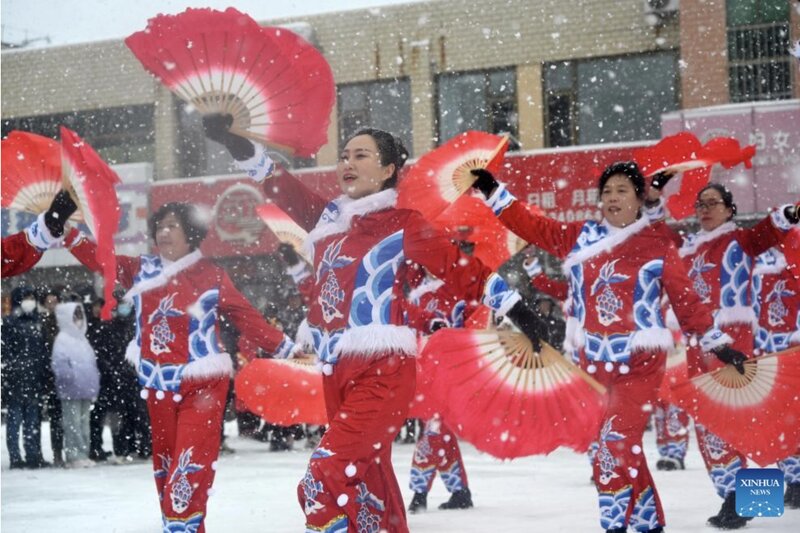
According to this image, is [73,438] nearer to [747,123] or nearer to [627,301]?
[627,301]

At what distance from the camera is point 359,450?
335 cm

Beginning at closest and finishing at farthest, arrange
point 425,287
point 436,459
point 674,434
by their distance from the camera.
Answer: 1. point 425,287
2. point 436,459
3. point 674,434

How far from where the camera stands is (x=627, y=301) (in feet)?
14.7

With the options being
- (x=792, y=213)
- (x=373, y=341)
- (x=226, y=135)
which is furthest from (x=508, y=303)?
(x=792, y=213)

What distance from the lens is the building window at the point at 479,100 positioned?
44.2 ft

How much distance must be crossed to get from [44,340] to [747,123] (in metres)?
6.82

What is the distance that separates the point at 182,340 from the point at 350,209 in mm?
1141

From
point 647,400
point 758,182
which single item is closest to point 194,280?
point 647,400

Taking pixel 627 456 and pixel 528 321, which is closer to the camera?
pixel 528 321

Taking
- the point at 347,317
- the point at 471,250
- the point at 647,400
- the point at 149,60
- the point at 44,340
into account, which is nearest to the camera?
the point at 347,317

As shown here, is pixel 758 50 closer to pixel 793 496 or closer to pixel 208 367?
pixel 793 496

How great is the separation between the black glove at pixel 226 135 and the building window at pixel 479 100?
31.7ft

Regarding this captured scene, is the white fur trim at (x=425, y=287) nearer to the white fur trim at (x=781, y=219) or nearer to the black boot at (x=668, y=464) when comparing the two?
the white fur trim at (x=781, y=219)

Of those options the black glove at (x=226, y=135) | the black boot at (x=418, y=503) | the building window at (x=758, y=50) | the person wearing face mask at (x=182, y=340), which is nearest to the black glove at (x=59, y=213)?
the person wearing face mask at (x=182, y=340)
